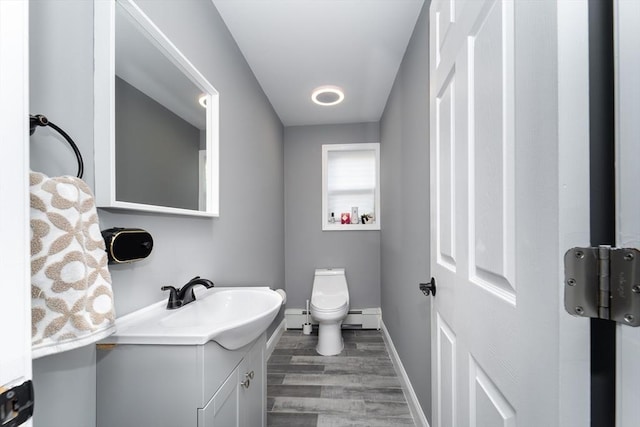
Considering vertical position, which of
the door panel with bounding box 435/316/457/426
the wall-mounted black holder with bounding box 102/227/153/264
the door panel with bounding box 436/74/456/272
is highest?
the door panel with bounding box 436/74/456/272

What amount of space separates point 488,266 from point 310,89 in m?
2.30

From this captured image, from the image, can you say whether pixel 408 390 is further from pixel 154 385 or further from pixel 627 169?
pixel 627 169

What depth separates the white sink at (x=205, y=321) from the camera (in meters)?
0.80

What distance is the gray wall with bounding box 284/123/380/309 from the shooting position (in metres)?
3.15

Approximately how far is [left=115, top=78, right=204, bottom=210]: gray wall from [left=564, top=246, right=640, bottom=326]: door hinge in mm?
1126

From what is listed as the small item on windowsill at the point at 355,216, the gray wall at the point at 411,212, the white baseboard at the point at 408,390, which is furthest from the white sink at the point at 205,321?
the small item on windowsill at the point at 355,216

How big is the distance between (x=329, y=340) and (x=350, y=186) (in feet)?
5.79

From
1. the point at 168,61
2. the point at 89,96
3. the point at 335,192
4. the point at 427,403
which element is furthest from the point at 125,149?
the point at 335,192

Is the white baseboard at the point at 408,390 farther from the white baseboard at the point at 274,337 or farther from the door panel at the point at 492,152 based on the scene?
the door panel at the point at 492,152

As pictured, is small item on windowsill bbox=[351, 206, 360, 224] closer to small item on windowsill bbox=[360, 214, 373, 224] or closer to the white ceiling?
small item on windowsill bbox=[360, 214, 373, 224]

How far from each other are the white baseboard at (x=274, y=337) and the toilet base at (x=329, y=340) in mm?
448

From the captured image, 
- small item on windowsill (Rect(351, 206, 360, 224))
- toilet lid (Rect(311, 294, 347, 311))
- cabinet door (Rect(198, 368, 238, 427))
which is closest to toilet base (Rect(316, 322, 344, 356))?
toilet lid (Rect(311, 294, 347, 311))

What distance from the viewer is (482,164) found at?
1.99 ft

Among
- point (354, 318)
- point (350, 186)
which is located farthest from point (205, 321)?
point (350, 186)
